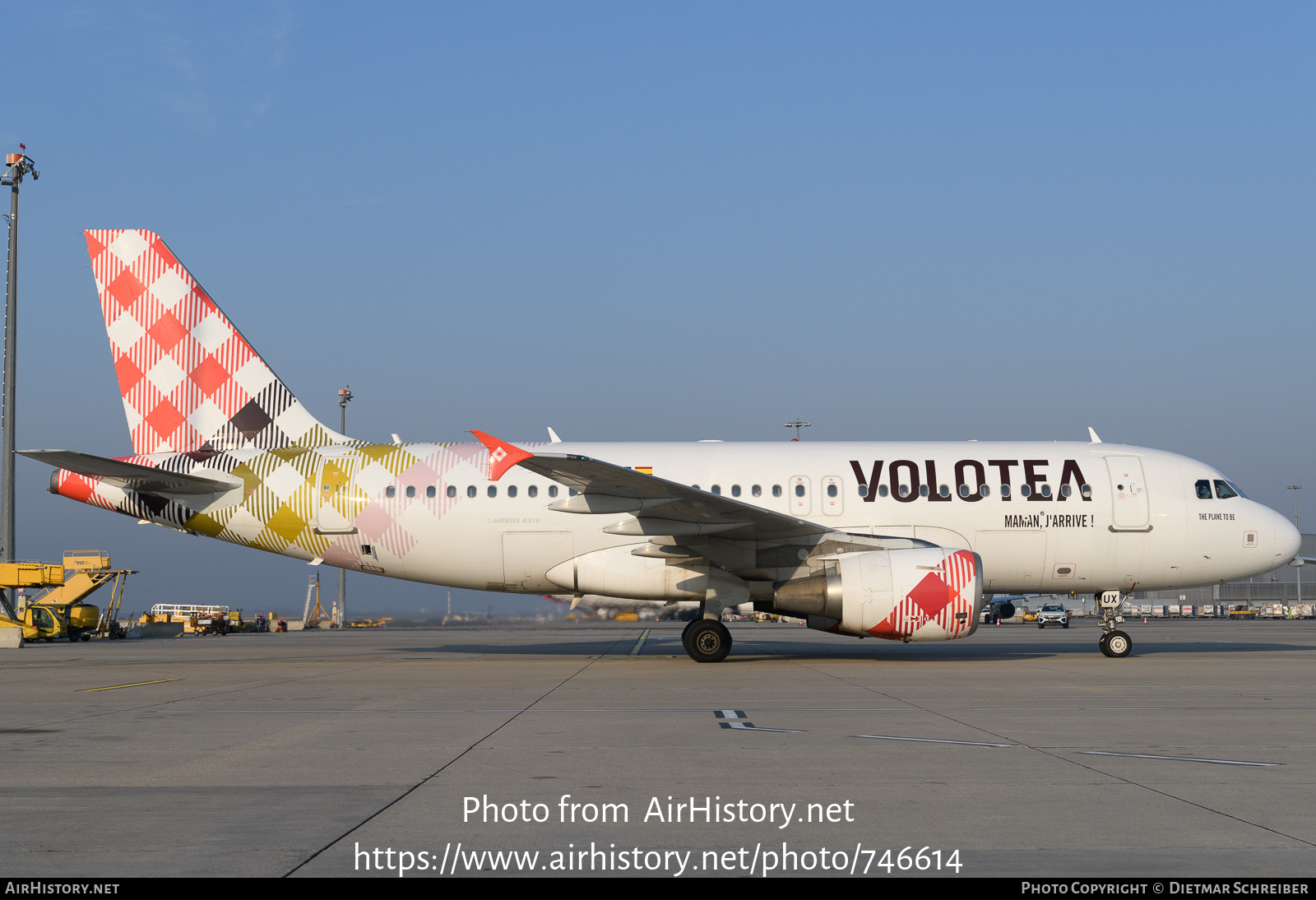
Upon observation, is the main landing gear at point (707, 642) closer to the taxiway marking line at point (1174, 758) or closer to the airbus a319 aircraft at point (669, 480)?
the airbus a319 aircraft at point (669, 480)

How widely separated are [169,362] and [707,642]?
12.0 metres

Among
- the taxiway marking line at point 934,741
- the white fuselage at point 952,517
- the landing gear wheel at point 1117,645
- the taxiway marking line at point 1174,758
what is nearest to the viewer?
the taxiway marking line at point 1174,758

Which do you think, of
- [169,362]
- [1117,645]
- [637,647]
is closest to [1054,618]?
[637,647]

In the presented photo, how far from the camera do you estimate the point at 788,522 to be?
17156mm

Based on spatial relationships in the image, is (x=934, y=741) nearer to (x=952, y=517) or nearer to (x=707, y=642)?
(x=707, y=642)

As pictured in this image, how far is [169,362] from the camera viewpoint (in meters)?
20.6

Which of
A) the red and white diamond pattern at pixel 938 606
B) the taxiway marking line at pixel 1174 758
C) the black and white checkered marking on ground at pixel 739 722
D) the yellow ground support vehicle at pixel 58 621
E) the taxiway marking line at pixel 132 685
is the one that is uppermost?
the red and white diamond pattern at pixel 938 606

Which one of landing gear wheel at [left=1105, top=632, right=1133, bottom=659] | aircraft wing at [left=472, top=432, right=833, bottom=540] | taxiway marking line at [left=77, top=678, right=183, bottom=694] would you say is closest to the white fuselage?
landing gear wheel at [left=1105, top=632, right=1133, bottom=659]

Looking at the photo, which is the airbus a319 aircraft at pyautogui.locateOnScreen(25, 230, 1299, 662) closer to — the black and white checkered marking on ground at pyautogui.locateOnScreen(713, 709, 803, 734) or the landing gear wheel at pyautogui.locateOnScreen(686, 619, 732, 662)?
the landing gear wheel at pyautogui.locateOnScreen(686, 619, 732, 662)

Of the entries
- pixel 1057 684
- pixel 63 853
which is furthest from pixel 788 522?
pixel 63 853

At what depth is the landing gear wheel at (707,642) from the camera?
18.2 m

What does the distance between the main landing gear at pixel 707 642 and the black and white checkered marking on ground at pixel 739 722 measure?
22.2 ft

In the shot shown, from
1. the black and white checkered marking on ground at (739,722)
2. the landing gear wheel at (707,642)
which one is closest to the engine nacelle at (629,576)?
the landing gear wheel at (707,642)
